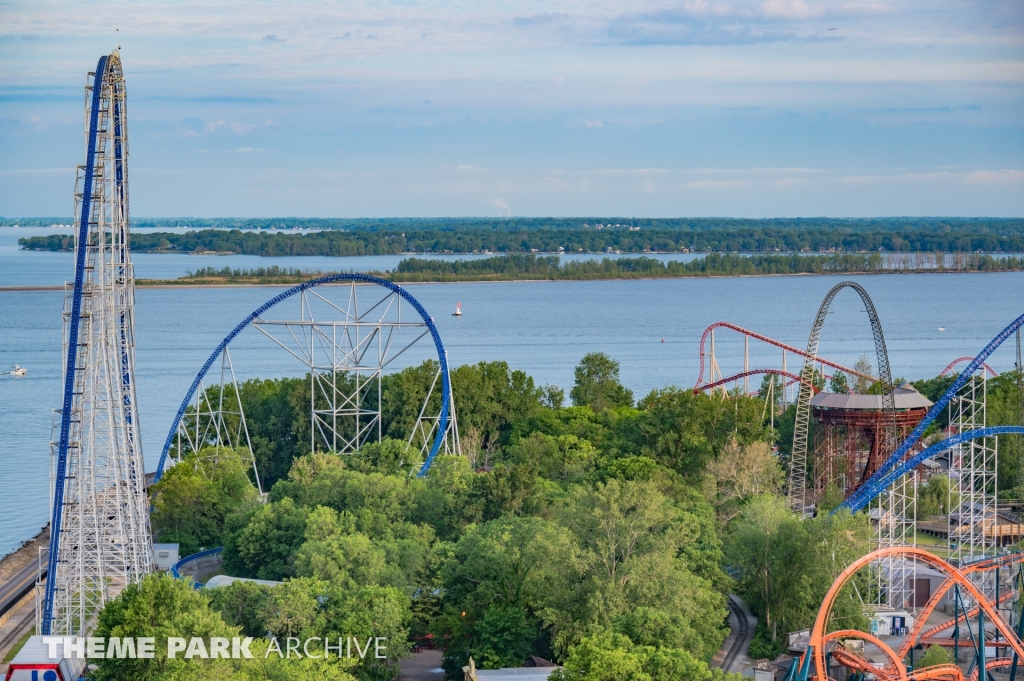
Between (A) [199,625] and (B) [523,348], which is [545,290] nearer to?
(B) [523,348]

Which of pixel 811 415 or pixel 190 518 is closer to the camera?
pixel 190 518

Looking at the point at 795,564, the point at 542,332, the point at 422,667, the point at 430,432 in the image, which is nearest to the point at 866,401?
the point at 795,564

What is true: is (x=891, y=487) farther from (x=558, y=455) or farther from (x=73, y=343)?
(x=73, y=343)

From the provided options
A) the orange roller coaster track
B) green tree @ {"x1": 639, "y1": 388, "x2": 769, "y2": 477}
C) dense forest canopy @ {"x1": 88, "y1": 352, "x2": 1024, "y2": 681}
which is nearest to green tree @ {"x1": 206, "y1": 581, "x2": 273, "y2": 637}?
dense forest canopy @ {"x1": 88, "y1": 352, "x2": 1024, "y2": 681}

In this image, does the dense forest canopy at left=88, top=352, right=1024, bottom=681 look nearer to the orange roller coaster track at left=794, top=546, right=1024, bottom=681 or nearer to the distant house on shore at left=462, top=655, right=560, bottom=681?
the distant house on shore at left=462, top=655, right=560, bottom=681

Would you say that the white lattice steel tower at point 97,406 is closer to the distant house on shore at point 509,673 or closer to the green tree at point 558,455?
the distant house on shore at point 509,673

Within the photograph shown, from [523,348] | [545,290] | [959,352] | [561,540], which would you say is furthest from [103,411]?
[545,290]
